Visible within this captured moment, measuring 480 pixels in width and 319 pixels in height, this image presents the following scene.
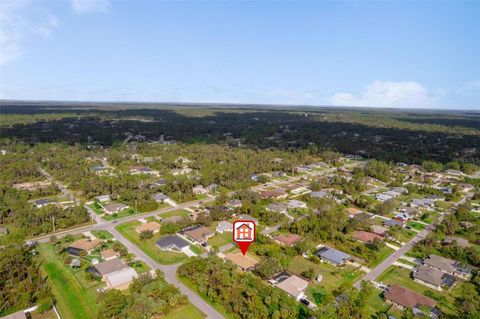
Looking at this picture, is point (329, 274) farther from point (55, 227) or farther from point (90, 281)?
point (55, 227)

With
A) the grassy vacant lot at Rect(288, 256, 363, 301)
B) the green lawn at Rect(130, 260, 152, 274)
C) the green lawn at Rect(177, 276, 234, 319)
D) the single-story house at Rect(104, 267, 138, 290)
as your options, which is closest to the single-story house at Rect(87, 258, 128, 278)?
the single-story house at Rect(104, 267, 138, 290)

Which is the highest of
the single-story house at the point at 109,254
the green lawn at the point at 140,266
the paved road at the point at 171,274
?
the single-story house at the point at 109,254

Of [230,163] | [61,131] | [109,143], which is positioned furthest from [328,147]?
[61,131]

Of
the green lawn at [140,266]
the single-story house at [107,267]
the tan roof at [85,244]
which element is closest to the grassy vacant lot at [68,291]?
the single-story house at [107,267]

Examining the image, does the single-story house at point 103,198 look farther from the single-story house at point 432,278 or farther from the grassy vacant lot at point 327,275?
the single-story house at point 432,278

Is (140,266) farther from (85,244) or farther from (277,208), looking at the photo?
(277,208)
